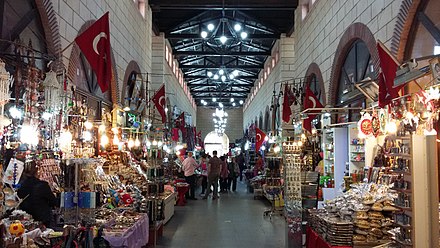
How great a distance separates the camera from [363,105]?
8.02 meters

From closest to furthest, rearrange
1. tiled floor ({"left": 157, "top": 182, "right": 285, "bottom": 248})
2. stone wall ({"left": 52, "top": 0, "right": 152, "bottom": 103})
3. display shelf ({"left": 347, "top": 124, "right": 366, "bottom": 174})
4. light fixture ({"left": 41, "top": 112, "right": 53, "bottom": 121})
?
light fixture ({"left": 41, "top": 112, "right": 53, "bottom": 121}) < stone wall ({"left": 52, "top": 0, "right": 152, "bottom": 103}) < tiled floor ({"left": 157, "top": 182, "right": 285, "bottom": 248}) < display shelf ({"left": 347, "top": 124, "right": 366, "bottom": 174})

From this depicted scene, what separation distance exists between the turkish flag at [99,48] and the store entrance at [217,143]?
33.1m

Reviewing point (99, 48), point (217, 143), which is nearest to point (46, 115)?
point (99, 48)

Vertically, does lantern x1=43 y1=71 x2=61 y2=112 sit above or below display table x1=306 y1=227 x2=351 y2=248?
above

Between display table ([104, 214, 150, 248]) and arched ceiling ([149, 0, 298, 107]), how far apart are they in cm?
886

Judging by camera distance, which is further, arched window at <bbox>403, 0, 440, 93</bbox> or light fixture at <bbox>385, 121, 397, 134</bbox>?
light fixture at <bbox>385, 121, 397, 134</bbox>

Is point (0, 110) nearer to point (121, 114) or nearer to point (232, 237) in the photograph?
point (232, 237)

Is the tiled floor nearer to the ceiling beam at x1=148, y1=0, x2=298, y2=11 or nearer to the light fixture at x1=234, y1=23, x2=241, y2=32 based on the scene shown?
the ceiling beam at x1=148, y1=0, x2=298, y2=11

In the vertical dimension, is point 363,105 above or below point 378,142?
above

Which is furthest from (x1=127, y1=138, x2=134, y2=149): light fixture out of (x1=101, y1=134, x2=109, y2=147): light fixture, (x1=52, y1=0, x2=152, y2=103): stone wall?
(x1=101, y1=134, x2=109, y2=147): light fixture

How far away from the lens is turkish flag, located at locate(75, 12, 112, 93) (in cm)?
511

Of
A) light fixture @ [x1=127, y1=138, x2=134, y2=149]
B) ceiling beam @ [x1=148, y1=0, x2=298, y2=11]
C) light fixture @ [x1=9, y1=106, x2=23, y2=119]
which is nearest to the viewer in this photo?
light fixture @ [x1=9, y1=106, x2=23, y2=119]

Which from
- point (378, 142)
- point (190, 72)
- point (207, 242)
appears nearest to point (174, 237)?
point (207, 242)

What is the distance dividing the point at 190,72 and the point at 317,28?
1527cm
